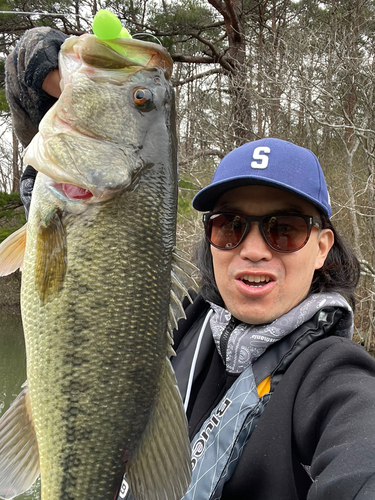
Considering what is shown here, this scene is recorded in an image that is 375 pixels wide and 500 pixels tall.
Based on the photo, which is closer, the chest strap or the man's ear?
the chest strap

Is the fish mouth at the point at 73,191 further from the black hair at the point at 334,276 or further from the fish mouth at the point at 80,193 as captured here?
the black hair at the point at 334,276

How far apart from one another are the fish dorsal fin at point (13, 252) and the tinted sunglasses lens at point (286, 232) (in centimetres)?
92

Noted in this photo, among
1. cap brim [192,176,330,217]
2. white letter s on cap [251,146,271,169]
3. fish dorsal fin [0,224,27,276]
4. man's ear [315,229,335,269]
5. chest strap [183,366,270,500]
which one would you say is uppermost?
white letter s on cap [251,146,271,169]

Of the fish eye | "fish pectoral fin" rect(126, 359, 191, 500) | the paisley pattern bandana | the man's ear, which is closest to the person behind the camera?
"fish pectoral fin" rect(126, 359, 191, 500)

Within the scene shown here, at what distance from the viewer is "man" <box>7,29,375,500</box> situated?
1321 millimetres

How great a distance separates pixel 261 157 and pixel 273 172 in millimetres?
112

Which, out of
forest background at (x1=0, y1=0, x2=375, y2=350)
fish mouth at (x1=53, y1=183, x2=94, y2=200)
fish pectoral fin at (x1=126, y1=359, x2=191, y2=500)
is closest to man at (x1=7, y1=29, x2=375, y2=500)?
fish pectoral fin at (x1=126, y1=359, x2=191, y2=500)

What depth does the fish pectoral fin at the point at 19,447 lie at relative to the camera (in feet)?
4.11

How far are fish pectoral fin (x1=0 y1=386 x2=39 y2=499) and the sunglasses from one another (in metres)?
0.97

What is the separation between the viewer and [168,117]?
4.87ft

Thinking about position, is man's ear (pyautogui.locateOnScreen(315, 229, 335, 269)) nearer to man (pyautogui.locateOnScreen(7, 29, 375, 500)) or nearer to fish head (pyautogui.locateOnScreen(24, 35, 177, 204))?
man (pyautogui.locateOnScreen(7, 29, 375, 500))

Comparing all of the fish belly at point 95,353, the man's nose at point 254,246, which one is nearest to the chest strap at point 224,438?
the fish belly at point 95,353

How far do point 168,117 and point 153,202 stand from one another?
0.35m

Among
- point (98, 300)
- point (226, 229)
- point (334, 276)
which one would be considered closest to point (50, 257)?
point (98, 300)
